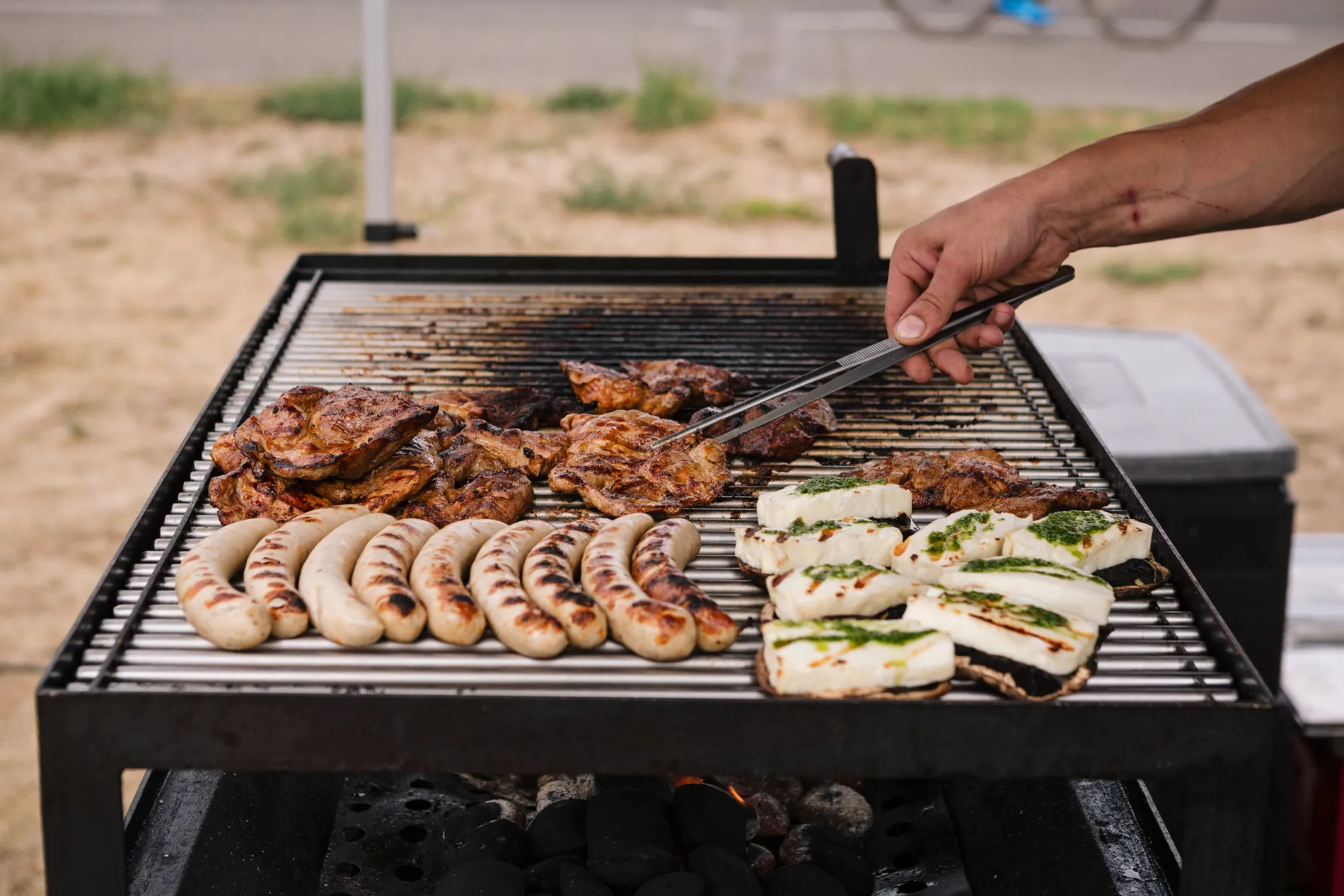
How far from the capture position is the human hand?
3639mm

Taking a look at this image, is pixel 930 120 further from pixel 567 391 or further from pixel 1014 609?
pixel 1014 609

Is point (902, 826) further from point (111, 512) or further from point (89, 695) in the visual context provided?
point (111, 512)

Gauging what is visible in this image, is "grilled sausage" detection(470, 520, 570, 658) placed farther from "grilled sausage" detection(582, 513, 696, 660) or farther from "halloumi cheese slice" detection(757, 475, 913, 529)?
"halloumi cheese slice" detection(757, 475, 913, 529)

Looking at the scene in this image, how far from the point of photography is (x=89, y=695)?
2.24m

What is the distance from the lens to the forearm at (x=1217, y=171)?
10.9 feet

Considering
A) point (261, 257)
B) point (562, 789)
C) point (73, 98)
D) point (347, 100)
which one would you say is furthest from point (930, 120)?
point (562, 789)

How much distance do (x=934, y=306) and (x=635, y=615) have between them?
1.45 meters

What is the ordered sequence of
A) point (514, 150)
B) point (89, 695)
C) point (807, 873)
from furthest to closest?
point (514, 150)
point (807, 873)
point (89, 695)

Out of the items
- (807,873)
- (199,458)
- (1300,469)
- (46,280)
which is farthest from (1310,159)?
(46,280)

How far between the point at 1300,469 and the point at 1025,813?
23.8ft

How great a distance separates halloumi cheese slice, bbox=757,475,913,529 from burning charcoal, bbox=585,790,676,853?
81cm

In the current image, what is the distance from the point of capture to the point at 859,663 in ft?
7.62

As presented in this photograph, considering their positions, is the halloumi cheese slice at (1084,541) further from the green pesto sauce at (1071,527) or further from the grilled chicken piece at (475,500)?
the grilled chicken piece at (475,500)

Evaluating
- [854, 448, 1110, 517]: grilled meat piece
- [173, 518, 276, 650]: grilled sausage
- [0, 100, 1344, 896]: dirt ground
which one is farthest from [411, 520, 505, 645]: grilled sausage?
[0, 100, 1344, 896]: dirt ground
